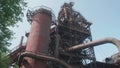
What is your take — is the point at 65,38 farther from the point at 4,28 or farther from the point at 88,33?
the point at 4,28

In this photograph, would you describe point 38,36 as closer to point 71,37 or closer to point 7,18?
point 71,37

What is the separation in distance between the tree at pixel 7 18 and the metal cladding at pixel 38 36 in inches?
388

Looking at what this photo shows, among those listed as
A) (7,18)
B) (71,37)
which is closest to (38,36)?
(71,37)

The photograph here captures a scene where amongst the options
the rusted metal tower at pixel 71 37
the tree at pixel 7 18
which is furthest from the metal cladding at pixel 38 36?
the tree at pixel 7 18

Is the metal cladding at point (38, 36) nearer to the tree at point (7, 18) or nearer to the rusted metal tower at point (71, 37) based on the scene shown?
the rusted metal tower at point (71, 37)

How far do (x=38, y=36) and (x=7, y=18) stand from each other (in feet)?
38.9

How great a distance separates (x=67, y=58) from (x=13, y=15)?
15620 mm

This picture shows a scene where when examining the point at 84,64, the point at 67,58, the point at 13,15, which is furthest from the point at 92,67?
the point at 13,15

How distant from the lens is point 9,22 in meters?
12.9

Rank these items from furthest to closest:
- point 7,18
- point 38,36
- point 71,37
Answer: point 71,37 → point 38,36 → point 7,18

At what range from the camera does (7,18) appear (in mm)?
12648

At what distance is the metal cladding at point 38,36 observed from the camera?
22.8 metres

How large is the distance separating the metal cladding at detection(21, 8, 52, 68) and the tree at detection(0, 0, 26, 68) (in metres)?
9.85

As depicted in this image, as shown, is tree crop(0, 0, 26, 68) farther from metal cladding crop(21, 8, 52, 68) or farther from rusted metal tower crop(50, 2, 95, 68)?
rusted metal tower crop(50, 2, 95, 68)
